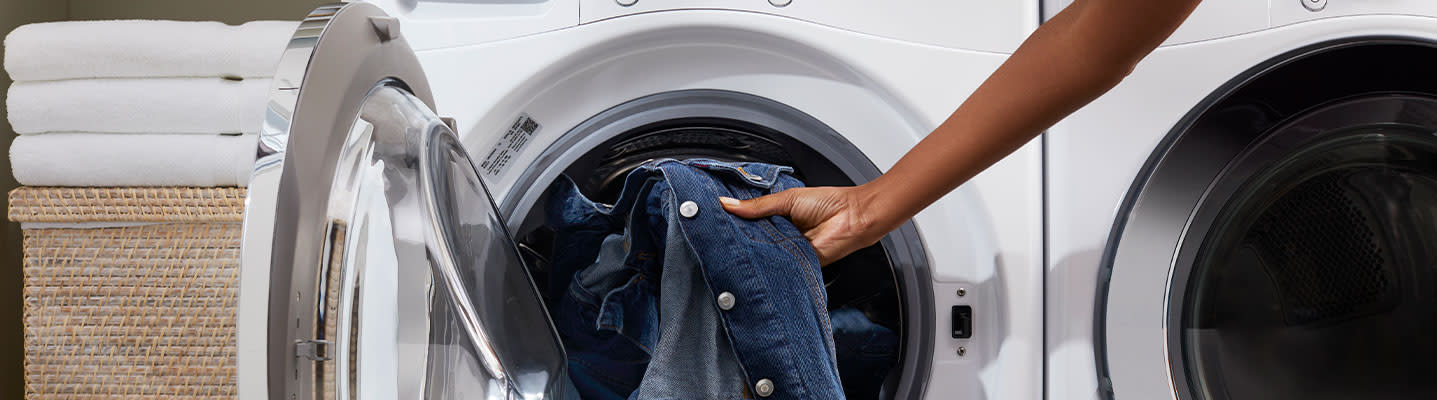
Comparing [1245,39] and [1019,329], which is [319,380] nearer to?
[1019,329]

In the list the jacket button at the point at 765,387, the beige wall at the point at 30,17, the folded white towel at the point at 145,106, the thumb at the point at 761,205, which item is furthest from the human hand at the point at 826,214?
the beige wall at the point at 30,17

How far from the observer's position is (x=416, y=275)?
512 millimetres

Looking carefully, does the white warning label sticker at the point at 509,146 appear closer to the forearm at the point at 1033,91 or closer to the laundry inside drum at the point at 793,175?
the laundry inside drum at the point at 793,175

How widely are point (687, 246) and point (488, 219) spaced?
0.15 meters

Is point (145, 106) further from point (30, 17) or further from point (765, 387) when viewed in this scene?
point (765, 387)

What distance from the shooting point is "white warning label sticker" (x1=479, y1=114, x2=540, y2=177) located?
2.29 ft

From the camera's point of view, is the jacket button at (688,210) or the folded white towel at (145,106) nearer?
the jacket button at (688,210)

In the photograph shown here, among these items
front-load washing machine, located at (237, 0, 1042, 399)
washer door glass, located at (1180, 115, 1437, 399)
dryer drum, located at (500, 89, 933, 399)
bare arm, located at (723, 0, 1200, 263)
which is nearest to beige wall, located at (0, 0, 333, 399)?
front-load washing machine, located at (237, 0, 1042, 399)

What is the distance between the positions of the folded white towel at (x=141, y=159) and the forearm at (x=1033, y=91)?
2.29 ft

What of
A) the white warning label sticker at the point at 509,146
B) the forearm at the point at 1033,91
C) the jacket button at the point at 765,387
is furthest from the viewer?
the white warning label sticker at the point at 509,146

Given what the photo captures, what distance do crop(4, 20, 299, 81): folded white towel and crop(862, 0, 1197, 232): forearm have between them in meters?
0.70

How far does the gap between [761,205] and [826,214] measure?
0.05 meters

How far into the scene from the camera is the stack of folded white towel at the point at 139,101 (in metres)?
0.87

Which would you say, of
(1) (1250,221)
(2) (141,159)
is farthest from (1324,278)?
(2) (141,159)
